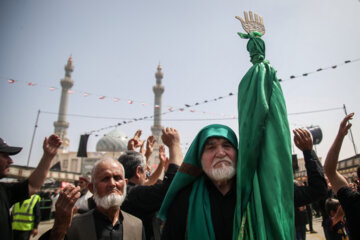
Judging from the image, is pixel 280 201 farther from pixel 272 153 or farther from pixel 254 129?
pixel 254 129

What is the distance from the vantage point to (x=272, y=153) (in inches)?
64.1

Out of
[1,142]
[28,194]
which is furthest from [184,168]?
[1,142]

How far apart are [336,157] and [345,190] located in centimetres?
27

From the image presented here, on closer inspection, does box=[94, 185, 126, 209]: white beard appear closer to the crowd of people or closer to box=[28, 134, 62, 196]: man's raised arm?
the crowd of people

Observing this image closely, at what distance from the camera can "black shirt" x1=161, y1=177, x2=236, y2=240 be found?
1641mm

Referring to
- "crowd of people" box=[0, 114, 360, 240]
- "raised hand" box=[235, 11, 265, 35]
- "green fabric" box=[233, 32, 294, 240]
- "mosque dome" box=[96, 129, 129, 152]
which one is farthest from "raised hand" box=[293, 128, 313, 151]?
"mosque dome" box=[96, 129, 129, 152]

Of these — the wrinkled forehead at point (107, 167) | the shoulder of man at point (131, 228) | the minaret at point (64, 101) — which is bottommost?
the shoulder of man at point (131, 228)

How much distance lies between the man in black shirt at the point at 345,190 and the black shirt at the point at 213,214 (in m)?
1.03

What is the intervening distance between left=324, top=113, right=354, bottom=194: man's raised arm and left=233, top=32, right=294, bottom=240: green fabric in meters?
0.77

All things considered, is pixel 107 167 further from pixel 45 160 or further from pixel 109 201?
pixel 45 160

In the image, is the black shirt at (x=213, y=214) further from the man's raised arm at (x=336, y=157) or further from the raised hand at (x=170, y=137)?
the man's raised arm at (x=336, y=157)

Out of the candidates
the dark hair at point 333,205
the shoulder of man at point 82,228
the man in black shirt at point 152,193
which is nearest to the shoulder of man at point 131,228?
the man in black shirt at point 152,193

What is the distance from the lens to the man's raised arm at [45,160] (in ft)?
7.20

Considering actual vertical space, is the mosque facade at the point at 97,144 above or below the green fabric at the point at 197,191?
above
